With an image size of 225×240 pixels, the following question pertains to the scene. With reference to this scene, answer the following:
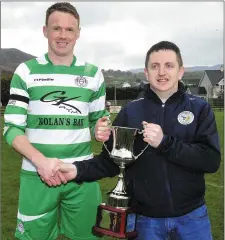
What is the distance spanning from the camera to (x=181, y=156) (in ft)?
7.26

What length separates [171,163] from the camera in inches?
92.4

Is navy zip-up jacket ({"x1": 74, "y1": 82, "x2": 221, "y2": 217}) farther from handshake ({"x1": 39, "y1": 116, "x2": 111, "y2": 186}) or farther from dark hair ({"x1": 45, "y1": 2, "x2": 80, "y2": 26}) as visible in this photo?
dark hair ({"x1": 45, "y1": 2, "x2": 80, "y2": 26})

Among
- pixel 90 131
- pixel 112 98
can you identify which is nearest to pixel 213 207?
pixel 90 131

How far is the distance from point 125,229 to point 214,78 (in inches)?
2842

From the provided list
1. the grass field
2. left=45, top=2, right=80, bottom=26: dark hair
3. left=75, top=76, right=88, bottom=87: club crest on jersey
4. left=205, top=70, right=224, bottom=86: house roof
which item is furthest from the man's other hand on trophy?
left=205, top=70, right=224, bottom=86: house roof

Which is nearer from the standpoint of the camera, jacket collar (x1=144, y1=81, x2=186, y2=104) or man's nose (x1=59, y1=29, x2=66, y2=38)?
jacket collar (x1=144, y1=81, x2=186, y2=104)

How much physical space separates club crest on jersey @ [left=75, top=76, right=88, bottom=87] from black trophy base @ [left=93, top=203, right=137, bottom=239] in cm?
94

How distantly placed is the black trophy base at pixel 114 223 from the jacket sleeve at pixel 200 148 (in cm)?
40

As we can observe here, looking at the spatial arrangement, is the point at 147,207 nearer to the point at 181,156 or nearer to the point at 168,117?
the point at 181,156

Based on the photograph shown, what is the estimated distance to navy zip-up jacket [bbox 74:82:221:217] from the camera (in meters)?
2.28

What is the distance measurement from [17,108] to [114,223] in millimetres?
1041

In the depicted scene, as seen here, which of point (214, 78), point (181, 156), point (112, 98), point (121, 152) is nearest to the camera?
point (181, 156)

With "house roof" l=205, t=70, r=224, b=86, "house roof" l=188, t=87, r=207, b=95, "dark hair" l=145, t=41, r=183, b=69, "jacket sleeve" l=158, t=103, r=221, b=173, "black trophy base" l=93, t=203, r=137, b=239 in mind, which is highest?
"house roof" l=205, t=70, r=224, b=86

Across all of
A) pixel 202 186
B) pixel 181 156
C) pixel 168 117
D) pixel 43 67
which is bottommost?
pixel 202 186
